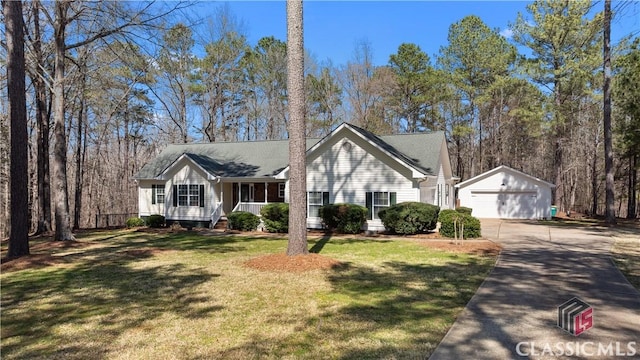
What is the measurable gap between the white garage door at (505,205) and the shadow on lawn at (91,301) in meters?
22.4

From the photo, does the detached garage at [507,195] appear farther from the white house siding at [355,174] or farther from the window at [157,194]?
the window at [157,194]

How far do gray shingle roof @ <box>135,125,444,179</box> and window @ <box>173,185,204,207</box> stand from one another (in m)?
1.37

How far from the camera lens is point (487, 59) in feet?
94.0

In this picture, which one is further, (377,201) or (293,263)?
(377,201)

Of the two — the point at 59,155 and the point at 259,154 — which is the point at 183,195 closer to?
the point at 259,154

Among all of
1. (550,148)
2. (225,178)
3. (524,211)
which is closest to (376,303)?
(225,178)

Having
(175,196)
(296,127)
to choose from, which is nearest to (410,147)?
(296,127)

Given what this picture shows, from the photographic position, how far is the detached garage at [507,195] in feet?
80.4

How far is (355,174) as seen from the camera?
1834 cm

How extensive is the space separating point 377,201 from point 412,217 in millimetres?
2408

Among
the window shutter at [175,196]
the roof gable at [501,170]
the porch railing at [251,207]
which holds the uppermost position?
the roof gable at [501,170]

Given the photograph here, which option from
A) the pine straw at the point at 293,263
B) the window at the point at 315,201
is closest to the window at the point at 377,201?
the window at the point at 315,201

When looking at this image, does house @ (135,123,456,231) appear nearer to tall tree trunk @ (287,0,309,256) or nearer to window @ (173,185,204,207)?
window @ (173,185,204,207)

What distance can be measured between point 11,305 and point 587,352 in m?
8.18
